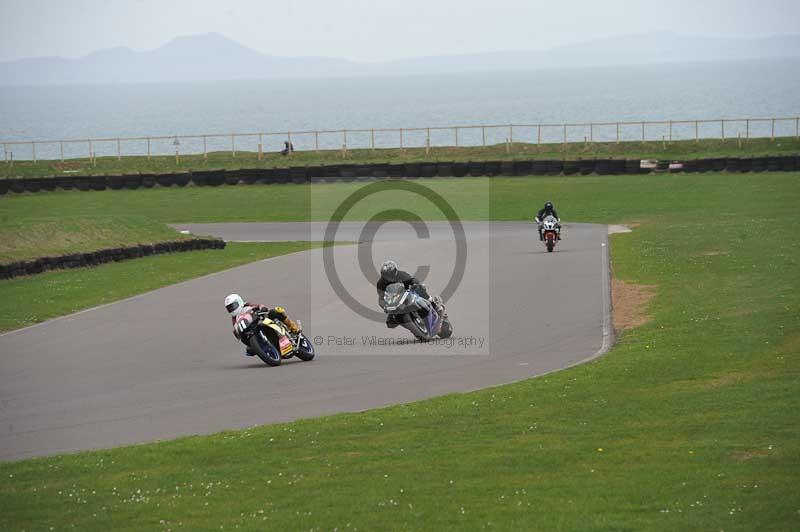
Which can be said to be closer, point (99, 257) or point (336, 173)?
point (99, 257)

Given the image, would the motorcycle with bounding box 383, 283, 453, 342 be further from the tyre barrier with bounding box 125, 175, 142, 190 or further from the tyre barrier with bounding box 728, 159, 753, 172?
the tyre barrier with bounding box 125, 175, 142, 190

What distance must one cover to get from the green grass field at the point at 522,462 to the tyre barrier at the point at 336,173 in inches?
1672

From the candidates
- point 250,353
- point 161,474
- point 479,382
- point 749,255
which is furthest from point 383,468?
point 749,255

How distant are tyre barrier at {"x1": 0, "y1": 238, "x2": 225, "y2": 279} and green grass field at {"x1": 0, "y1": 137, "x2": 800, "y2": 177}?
30.6m

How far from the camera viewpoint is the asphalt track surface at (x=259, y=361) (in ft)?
52.5

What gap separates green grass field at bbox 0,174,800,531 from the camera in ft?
34.4

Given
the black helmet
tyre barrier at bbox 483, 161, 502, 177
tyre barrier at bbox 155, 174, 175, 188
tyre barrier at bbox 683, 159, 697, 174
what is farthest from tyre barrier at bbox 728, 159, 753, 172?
the black helmet

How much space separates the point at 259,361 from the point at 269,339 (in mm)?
742

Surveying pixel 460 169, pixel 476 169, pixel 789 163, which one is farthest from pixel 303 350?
pixel 476 169

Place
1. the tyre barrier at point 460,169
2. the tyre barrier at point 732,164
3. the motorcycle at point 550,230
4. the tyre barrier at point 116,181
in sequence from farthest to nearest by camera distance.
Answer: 1. the tyre barrier at point 460,169
2. the tyre barrier at point 116,181
3. the tyre barrier at point 732,164
4. the motorcycle at point 550,230

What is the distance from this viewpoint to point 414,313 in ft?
69.8

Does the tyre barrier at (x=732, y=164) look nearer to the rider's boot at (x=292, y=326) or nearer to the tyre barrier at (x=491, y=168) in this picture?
the tyre barrier at (x=491, y=168)

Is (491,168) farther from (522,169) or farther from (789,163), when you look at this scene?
(789,163)

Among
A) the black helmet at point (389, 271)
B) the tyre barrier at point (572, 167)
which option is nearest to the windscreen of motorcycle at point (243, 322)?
the black helmet at point (389, 271)
